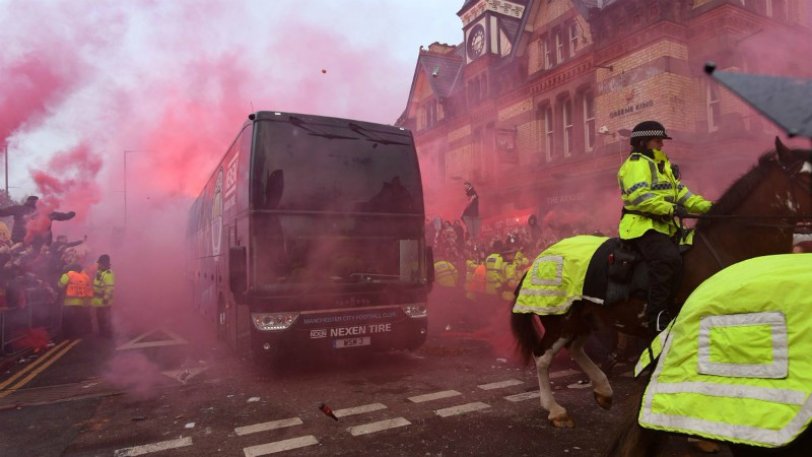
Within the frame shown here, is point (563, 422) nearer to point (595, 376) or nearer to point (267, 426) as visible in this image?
point (595, 376)

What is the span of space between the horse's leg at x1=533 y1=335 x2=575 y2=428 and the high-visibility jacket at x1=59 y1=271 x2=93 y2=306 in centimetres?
1019

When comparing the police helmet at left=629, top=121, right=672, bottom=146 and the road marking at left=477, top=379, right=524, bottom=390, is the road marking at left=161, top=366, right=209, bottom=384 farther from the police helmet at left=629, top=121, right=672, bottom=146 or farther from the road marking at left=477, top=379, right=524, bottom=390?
the police helmet at left=629, top=121, right=672, bottom=146

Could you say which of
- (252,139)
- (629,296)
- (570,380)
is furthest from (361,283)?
(629,296)

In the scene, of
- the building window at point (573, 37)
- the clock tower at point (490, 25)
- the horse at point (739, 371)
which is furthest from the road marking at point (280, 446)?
the clock tower at point (490, 25)

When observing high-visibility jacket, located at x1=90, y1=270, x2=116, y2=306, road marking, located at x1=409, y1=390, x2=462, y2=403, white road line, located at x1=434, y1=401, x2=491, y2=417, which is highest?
high-visibility jacket, located at x1=90, y1=270, x2=116, y2=306

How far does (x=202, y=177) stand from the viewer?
15.3 m

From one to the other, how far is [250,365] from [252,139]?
352cm

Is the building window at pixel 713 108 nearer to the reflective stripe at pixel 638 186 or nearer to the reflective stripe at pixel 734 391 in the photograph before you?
the reflective stripe at pixel 638 186

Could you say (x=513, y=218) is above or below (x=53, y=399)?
above

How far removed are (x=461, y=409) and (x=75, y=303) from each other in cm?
978

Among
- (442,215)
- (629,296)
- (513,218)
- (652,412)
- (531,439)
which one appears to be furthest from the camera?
(442,215)

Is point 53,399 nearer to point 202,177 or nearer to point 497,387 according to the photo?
point 497,387

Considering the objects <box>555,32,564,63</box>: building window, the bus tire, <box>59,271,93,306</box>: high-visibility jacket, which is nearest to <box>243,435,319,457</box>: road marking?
the bus tire

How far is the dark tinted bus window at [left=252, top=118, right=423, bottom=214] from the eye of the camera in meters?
6.55
